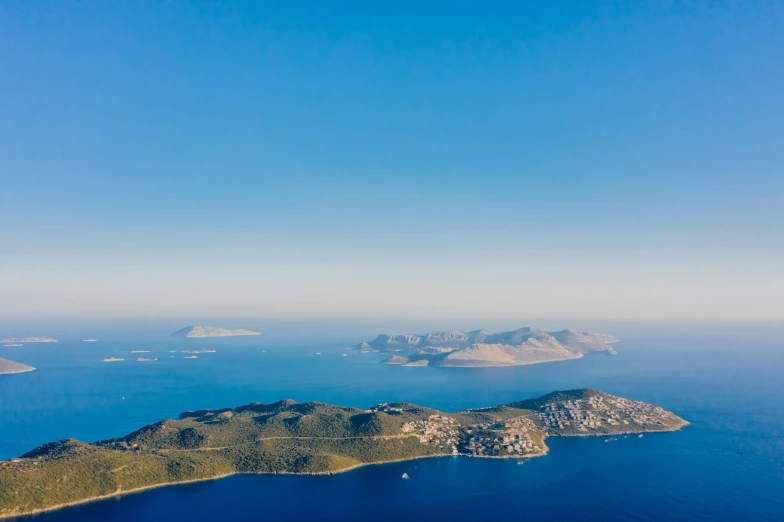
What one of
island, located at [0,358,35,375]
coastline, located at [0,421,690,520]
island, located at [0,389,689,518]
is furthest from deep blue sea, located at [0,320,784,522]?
island, located at [0,358,35,375]

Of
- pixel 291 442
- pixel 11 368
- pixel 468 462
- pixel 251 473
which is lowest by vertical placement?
pixel 468 462

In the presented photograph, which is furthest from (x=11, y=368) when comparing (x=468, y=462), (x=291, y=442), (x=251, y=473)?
(x=468, y=462)

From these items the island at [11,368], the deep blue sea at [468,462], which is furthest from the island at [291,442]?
the island at [11,368]

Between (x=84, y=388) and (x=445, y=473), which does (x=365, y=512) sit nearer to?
(x=445, y=473)

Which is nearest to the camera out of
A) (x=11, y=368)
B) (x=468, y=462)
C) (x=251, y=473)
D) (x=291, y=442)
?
(x=251, y=473)

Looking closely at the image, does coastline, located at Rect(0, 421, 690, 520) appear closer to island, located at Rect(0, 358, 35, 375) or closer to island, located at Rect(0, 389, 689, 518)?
island, located at Rect(0, 389, 689, 518)

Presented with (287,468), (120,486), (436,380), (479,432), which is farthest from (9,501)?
(436,380)

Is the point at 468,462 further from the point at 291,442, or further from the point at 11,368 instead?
the point at 11,368

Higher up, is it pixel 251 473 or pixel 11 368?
pixel 11 368

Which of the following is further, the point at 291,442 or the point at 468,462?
the point at 291,442
